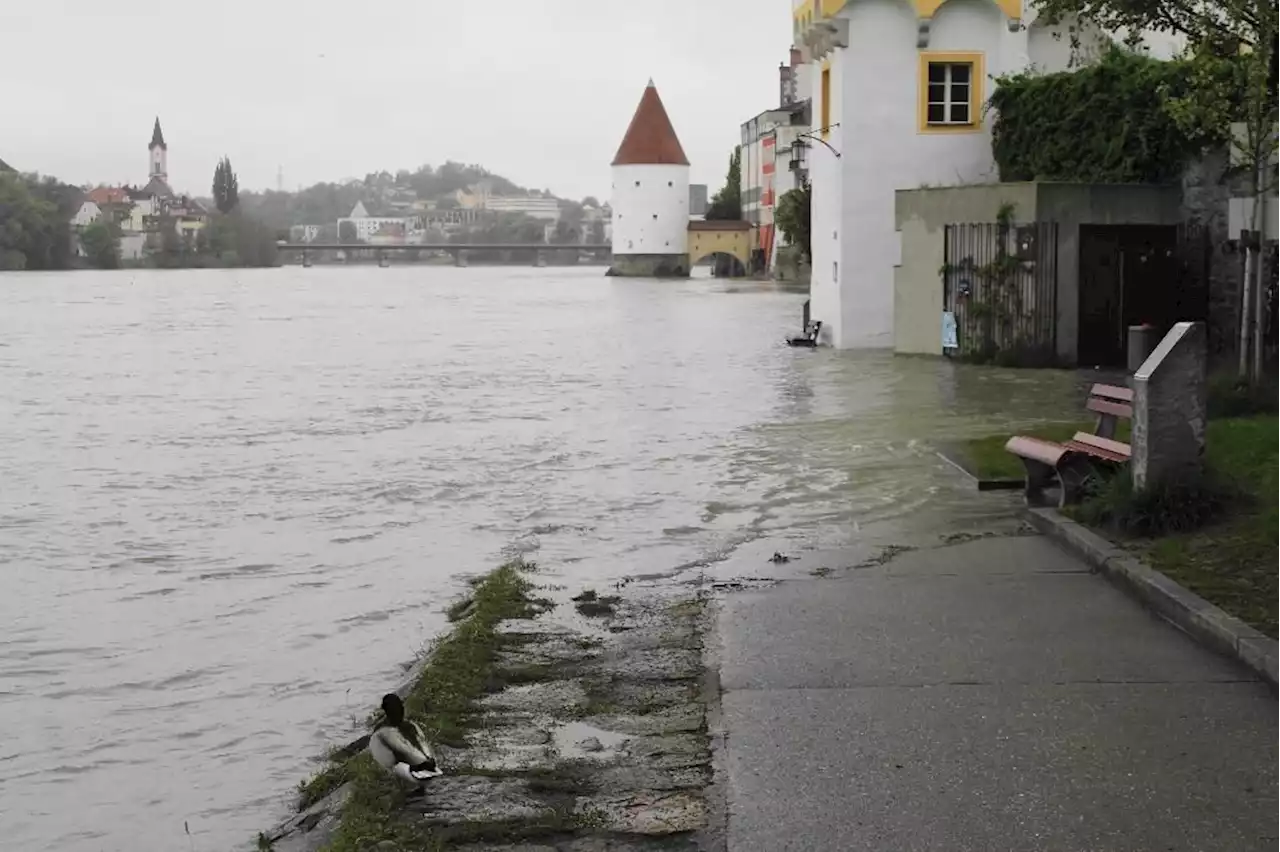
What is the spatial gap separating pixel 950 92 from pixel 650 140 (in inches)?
3705

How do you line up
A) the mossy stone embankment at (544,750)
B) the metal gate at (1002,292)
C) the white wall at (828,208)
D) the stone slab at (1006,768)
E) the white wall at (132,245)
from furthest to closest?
the white wall at (132,245)
the white wall at (828,208)
the metal gate at (1002,292)
the mossy stone embankment at (544,750)
the stone slab at (1006,768)

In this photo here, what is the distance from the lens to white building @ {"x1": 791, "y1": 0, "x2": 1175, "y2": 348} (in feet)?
99.7

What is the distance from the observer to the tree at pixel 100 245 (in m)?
153

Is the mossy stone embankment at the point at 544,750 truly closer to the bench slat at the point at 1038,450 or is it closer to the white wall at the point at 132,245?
the bench slat at the point at 1038,450

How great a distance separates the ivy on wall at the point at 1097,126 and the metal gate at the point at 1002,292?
1.45 metres

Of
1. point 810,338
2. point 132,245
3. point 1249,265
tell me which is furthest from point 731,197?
point 1249,265

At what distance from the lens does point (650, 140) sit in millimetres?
123500

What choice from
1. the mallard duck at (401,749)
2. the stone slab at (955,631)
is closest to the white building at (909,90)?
Answer: the stone slab at (955,631)

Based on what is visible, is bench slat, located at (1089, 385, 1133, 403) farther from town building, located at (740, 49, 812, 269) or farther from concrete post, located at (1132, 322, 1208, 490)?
town building, located at (740, 49, 812, 269)

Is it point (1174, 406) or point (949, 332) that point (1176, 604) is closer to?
point (1174, 406)

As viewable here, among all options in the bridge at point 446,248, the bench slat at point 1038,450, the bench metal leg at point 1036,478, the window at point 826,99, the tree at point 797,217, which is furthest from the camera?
the bridge at point 446,248

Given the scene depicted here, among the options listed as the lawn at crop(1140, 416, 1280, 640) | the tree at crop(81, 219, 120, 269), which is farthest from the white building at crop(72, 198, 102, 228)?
the lawn at crop(1140, 416, 1280, 640)

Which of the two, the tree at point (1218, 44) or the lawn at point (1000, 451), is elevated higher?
the tree at point (1218, 44)

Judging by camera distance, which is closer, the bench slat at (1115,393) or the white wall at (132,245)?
the bench slat at (1115,393)
